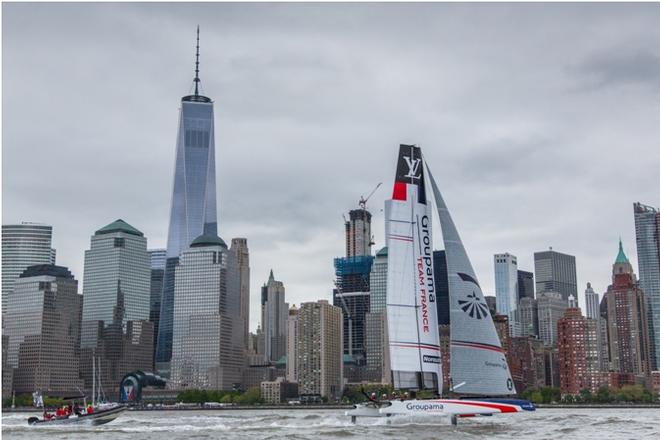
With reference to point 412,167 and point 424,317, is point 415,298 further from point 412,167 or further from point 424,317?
point 412,167

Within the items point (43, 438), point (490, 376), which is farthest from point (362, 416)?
point (43, 438)

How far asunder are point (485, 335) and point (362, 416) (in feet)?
30.9

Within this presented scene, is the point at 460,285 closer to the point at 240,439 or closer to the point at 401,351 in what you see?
the point at 401,351

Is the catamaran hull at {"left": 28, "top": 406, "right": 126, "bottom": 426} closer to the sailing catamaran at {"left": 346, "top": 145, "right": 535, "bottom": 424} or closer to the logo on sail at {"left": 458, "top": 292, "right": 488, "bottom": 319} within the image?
the sailing catamaran at {"left": 346, "top": 145, "right": 535, "bottom": 424}

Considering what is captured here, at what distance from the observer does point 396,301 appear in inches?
2104

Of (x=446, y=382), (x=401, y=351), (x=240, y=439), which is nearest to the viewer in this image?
(x=240, y=439)

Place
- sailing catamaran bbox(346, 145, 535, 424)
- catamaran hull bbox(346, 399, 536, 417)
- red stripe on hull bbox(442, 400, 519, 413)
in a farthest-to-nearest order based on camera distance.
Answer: sailing catamaran bbox(346, 145, 535, 424), red stripe on hull bbox(442, 400, 519, 413), catamaran hull bbox(346, 399, 536, 417)

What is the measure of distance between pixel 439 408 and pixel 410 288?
7.78m

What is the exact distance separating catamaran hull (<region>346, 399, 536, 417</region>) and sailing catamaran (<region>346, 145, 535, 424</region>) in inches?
2.9

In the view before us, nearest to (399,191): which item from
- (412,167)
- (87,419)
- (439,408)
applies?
(412,167)

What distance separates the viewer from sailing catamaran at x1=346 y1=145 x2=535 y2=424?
52938 millimetres

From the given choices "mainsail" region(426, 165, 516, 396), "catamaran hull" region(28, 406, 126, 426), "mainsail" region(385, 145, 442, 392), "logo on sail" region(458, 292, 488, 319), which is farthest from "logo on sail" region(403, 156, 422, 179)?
"catamaran hull" region(28, 406, 126, 426)

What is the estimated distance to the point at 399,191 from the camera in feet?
179

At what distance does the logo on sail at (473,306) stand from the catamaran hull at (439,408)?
563 cm
